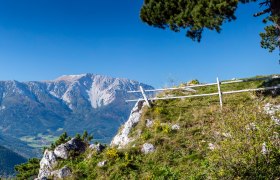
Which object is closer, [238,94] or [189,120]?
[189,120]

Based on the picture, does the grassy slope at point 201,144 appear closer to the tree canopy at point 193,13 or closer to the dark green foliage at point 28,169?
the tree canopy at point 193,13

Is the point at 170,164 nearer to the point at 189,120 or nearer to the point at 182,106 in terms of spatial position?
the point at 189,120

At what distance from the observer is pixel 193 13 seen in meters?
22.5

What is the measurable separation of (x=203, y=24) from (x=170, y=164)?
903cm

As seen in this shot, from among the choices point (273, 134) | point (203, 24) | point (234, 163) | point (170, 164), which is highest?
point (203, 24)

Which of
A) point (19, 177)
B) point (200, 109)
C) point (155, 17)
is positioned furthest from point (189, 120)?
point (19, 177)

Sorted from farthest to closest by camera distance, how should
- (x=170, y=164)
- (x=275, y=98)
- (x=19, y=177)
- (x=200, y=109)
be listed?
(x=19, y=177)
(x=200, y=109)
(x=275, y=98)
(x=170, y=164)

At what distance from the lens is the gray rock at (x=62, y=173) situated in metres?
27.1

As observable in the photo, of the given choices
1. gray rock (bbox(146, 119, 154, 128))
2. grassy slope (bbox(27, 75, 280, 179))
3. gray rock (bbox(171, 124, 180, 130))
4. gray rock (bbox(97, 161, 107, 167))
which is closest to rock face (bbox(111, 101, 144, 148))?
grassy slope (bbox(27, 75, 280, 179))

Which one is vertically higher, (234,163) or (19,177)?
(234,163)

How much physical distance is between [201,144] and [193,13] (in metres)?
8.62

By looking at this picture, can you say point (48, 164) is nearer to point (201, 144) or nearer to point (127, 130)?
point (127, 130)

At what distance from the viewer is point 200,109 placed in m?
30.0

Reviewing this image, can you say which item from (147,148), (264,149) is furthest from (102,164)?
(264,149)
